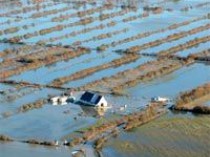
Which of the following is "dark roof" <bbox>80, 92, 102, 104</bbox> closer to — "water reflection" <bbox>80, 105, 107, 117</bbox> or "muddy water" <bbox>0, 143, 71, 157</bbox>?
"water reflection" <bbox>80, 105, 107, 117</bbox>

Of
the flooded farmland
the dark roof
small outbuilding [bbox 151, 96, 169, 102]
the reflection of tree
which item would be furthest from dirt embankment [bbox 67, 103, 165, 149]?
the reflection of tree

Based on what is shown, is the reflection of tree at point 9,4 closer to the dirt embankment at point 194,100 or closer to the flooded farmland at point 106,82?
the flooded farmland at point 106,82

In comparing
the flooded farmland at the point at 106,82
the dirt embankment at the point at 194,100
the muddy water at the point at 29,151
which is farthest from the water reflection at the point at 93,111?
the muddy water at the point at 29,151

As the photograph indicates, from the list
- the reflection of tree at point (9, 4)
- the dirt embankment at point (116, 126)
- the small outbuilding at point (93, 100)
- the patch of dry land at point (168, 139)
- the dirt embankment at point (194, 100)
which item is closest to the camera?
the patch of dry land at point (168, 139)

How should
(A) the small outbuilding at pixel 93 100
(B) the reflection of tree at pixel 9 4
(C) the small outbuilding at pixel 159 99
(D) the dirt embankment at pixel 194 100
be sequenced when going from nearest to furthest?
(D) the dirt embankment at pixel 194 100
(A) the small outbuilding at pixel 93 100
(C) the small outbuilding at pixel 159 99
(B) the reflection of tree at pixel 9 4

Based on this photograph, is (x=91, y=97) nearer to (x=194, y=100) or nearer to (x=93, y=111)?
(x=93, y=111)

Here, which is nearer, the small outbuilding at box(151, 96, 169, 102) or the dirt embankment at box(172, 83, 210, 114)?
the dirt embankment at box(172, 83, 210, 114)

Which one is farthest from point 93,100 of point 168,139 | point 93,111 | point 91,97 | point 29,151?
point 29,151

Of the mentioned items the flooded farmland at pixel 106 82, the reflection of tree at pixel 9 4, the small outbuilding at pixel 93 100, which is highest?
the small outbuilding at pixel 93 100
